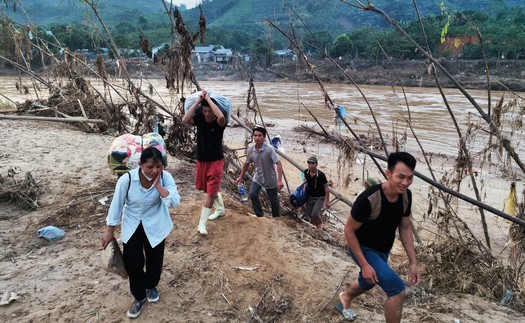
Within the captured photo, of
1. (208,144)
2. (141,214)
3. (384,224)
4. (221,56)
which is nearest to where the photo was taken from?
(384,224)

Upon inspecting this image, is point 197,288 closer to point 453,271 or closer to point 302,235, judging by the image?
point 302,235

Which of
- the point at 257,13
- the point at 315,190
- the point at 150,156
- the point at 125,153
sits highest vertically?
the point at 257,13

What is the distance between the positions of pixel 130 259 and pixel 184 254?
3.04 feet

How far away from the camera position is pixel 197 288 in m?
2.99

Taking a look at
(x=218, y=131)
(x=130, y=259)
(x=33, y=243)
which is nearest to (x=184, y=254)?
(x=130, y=259)

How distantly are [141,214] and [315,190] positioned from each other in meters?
3.12

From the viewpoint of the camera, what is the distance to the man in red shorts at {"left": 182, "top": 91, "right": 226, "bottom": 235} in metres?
3.56

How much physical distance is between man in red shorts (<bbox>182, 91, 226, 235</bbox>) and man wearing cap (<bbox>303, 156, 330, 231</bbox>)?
1770mm

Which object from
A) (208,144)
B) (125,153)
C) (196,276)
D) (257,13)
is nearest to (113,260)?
(196,276)

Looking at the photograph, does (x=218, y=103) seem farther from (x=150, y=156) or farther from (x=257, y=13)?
(x=257, y=13)

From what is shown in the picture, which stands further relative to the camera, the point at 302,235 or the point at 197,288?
the point at 302,235

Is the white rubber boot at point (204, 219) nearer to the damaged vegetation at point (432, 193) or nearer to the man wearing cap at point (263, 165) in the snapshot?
the damaged vegetation at point (432, 193)

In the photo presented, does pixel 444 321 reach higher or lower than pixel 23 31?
lower

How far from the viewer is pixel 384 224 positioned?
2.36m
